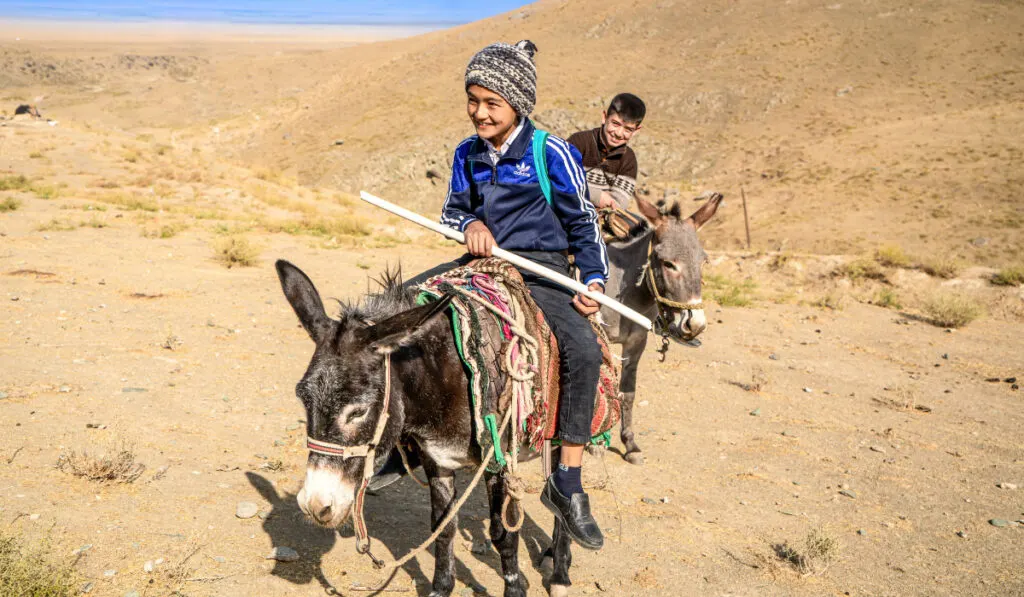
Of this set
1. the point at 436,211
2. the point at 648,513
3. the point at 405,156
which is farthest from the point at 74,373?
the point at 405,156

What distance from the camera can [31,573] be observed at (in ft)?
11.1

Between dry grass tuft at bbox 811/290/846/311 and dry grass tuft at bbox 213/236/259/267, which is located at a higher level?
dry grass tuft at bbox 213/236/259/267

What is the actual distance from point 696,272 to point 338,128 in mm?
45162

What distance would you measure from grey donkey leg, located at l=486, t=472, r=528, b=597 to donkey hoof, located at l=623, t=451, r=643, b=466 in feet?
8.94

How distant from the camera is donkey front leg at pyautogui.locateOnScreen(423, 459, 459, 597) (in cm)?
342

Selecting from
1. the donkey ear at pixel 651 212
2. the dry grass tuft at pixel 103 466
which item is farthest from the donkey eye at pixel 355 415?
the donkey ear at pixel 651 212

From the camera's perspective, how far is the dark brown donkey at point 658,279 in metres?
5.54

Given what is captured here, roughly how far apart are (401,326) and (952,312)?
42.6 feet

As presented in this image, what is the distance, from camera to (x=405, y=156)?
37.3 m

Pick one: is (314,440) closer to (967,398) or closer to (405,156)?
(967,398)

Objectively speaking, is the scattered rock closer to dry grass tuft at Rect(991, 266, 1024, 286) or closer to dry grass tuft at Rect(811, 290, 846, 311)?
dry grass tuft at Rect(811, 290, 846, 311)

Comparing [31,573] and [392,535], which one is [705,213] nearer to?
[392,535]

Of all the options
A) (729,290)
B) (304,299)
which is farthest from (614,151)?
(729,290)

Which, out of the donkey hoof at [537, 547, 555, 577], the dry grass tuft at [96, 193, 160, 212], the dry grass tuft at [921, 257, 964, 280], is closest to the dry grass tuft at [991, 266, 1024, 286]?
the dry grass tuft at [921, 257, 964, 280]
